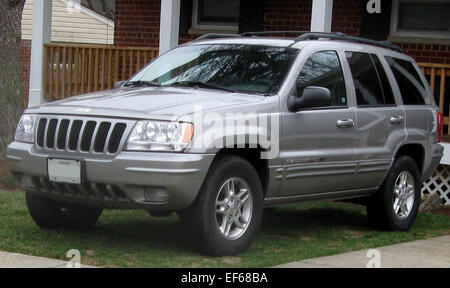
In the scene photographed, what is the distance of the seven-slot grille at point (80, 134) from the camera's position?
6.79 m

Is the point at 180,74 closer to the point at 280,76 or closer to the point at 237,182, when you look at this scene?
the point at 280,76

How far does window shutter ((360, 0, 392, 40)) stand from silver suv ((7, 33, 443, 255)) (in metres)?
4.60

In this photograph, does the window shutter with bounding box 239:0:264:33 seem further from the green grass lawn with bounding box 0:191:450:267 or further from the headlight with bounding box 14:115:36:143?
the headlight with bounding box 14:115:36:143

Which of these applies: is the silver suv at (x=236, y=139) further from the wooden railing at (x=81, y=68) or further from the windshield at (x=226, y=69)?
the wooden railing at (x=81, y=68)

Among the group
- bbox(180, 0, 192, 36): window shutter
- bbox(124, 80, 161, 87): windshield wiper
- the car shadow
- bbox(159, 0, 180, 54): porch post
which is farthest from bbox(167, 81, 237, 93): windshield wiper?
bbox(180, 0, 192, 36): window shutter

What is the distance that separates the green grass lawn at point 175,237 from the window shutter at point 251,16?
17.8 feet

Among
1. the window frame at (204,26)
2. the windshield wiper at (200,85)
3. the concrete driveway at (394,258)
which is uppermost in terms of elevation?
the window frame at (204,26)

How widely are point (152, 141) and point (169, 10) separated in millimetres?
6717

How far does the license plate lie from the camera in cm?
682

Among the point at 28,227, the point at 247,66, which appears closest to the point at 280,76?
the point at 247,66

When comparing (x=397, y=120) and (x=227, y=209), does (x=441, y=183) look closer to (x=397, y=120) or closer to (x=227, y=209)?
(x=397, y=120)

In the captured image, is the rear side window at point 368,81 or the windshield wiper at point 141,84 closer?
the windshield wiper at point 141,84

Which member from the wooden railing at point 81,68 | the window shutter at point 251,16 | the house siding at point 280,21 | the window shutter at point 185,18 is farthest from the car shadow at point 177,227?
the window shutter at point 185,18

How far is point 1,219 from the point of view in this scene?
28.1 ft
